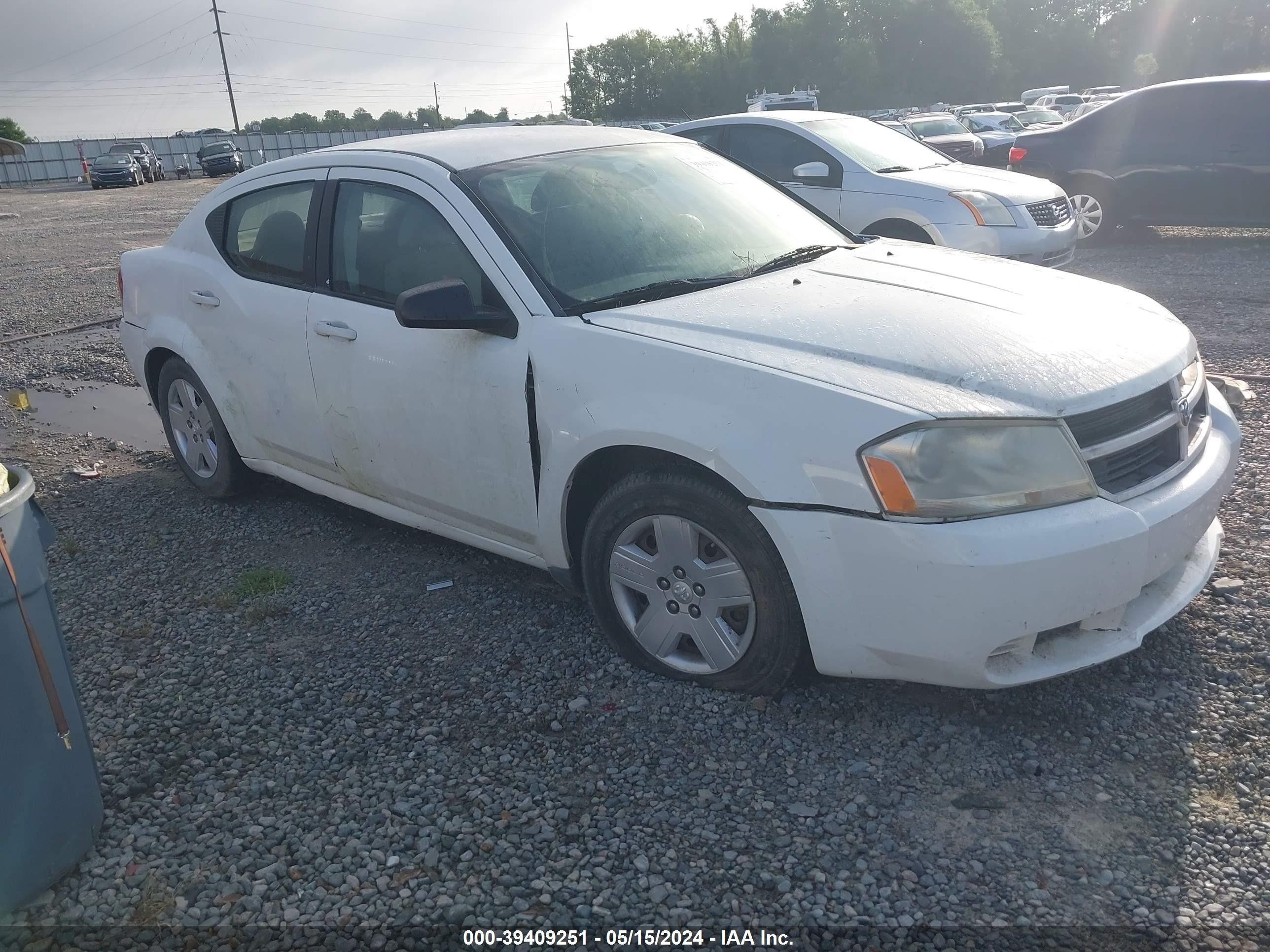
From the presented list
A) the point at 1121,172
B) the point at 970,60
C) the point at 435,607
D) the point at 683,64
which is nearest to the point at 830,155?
the point at 1121,172

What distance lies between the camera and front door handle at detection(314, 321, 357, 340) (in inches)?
157

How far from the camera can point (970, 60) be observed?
85.7 meters

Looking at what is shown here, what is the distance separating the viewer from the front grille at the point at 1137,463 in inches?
112

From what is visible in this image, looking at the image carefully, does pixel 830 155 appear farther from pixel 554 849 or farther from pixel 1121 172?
pixel 554 849

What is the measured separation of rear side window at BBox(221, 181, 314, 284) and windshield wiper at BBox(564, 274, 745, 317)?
4.97 ft

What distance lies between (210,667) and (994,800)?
8.83 feet

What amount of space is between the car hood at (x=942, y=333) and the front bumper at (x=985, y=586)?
0.33m

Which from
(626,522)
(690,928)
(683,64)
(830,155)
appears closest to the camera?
(690,928)

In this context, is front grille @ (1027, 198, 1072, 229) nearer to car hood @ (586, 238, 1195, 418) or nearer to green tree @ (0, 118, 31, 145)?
A: car hood @ (586, 238, 1195, 418)

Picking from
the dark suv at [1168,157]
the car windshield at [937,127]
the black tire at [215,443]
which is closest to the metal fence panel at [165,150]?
the car windshield at [937,127]

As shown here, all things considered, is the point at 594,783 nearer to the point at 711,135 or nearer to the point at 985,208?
the point at 985,208

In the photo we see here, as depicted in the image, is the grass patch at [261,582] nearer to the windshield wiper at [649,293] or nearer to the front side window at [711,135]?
the windshield wiper at [649,293]

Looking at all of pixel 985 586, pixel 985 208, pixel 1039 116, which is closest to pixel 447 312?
pixel 985 586

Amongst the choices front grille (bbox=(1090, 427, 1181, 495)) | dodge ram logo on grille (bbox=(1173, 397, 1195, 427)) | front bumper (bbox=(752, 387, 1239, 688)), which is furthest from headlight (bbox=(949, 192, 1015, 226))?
front bumper (bbox=(752, 387, 1239, 688))
